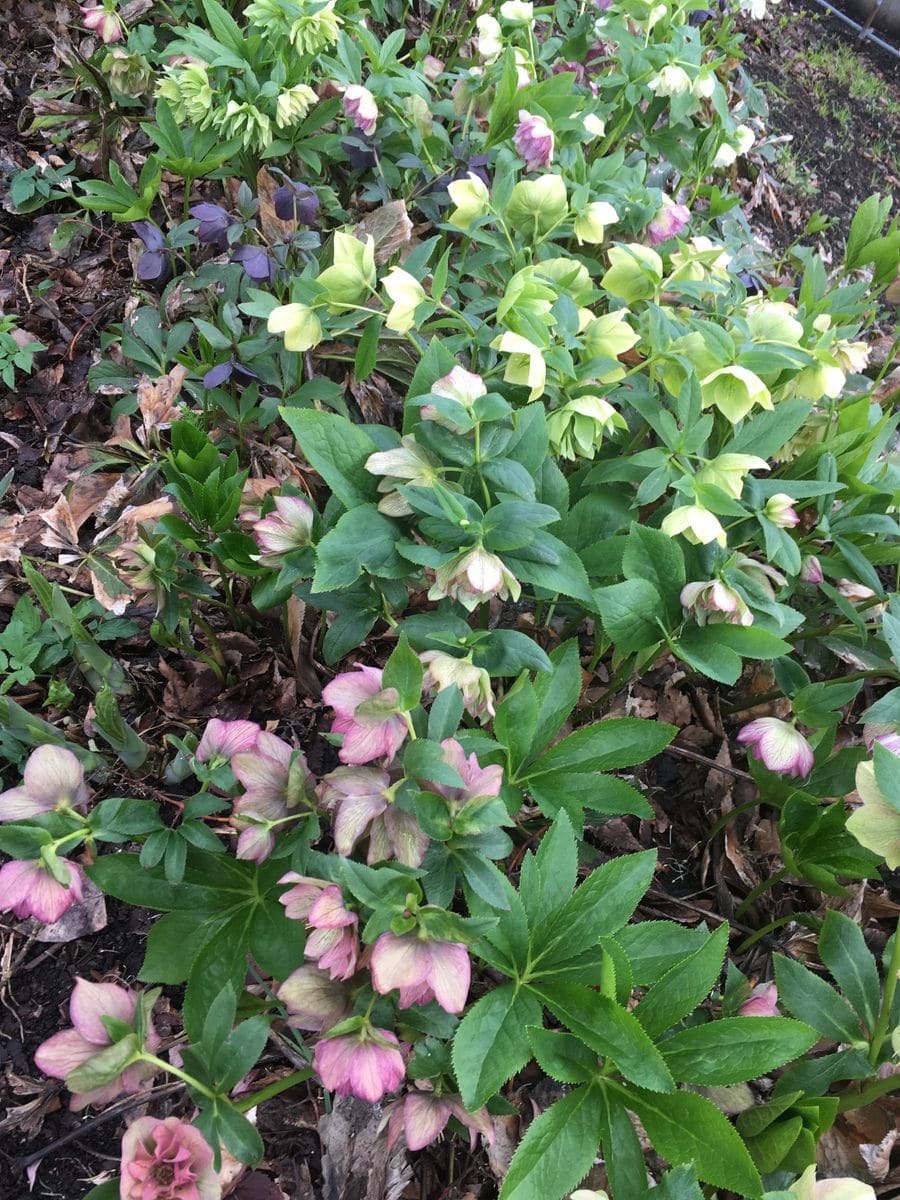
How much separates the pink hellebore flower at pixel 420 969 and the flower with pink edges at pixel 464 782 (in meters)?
0.13

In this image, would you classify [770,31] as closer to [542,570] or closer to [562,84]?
[562,84]

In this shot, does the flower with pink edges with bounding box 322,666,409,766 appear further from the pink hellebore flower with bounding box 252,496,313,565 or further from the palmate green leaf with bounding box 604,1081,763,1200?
the palmate green leaf with bounding box 604,1081,763,1200

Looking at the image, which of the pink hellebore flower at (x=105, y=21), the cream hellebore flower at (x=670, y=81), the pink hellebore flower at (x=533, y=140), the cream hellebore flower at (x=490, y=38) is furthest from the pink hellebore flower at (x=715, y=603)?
the pink hellebore flower at (x=105, y=21)

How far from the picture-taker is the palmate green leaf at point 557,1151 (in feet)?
2.73

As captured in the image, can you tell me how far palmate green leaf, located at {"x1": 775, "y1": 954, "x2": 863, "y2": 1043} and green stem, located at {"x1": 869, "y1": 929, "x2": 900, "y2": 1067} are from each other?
0.09 feet

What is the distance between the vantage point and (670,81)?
171cm

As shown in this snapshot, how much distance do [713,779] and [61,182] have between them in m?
1.91

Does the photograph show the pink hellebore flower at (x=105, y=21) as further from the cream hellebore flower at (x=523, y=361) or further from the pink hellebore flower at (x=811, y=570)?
the pink hellebore flower at (x=811, y=570)

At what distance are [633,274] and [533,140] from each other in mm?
352

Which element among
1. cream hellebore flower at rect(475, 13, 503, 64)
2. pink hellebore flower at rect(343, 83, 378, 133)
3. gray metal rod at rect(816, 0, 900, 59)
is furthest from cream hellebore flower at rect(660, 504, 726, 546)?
gray metal rod at rect(816, 0, 900, 59)

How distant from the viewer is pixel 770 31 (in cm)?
368

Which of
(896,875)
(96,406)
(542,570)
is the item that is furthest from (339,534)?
(896,875)

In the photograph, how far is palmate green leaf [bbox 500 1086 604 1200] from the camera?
0.83 m

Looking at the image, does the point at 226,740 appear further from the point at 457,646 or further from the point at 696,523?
the point at 696,523
